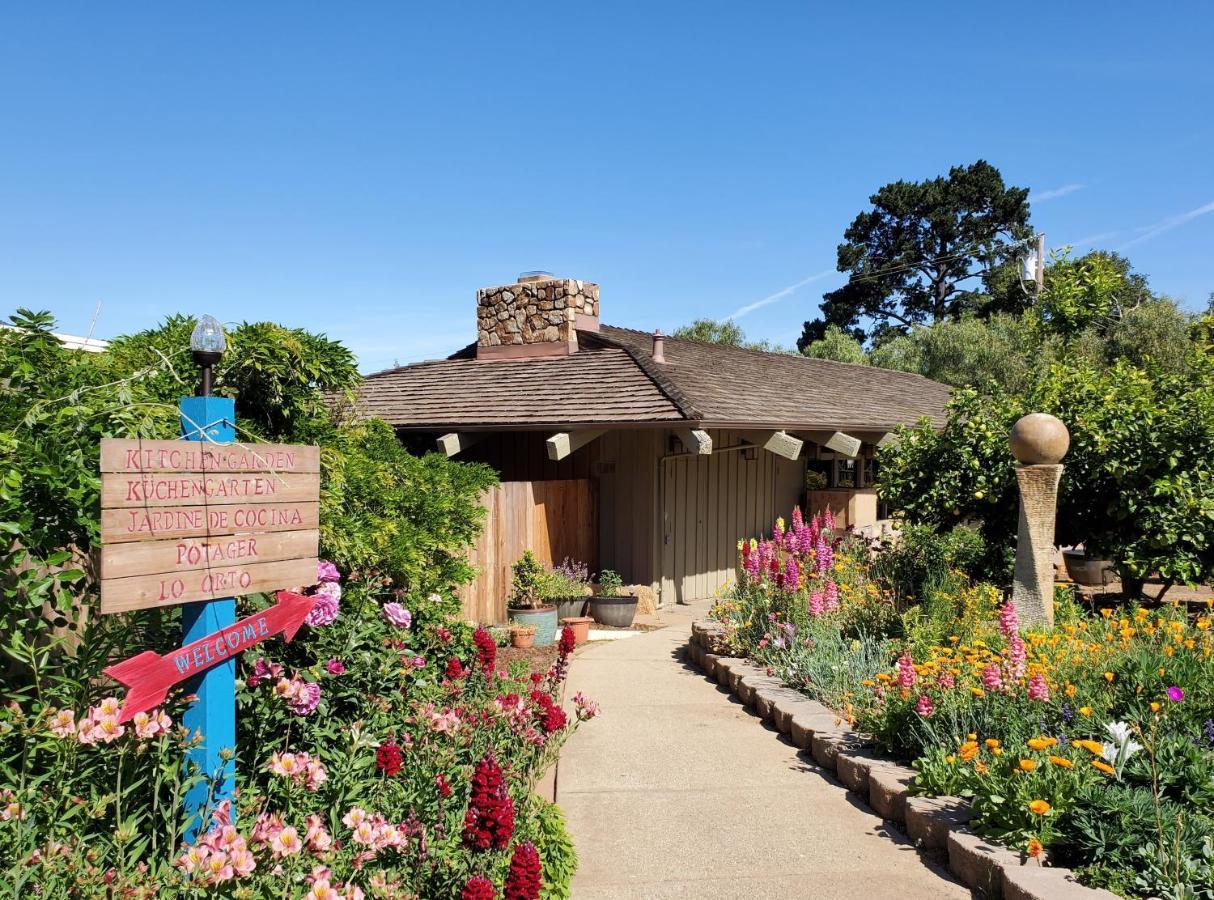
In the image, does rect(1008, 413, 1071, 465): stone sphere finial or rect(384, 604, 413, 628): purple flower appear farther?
rect(1008, 413, 1071, 465): stone sphere finial

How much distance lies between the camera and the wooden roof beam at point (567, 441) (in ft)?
36.1

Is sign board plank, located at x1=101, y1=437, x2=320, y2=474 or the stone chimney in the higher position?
the stone chimney

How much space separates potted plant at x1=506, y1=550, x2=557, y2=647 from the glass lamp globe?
21.5 ft

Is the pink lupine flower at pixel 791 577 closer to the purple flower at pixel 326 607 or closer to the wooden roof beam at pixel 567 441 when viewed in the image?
the wooden roof beam at pixel 567 441

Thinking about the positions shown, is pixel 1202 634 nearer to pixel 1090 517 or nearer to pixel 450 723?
pixel 1090 517

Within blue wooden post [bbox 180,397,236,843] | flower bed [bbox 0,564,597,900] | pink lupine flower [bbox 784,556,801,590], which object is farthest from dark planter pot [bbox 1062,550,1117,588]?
blue wooden post [bbox 180,397,236,843]

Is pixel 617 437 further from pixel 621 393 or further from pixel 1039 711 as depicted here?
pixel 1039 711

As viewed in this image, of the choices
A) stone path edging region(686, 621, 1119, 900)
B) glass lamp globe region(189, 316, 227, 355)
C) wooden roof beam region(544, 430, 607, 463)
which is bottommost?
stone path edging region(686, 621, 1119, 900)

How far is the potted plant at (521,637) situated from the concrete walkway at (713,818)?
6.77ft

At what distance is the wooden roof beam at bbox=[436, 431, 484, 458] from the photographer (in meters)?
12.4

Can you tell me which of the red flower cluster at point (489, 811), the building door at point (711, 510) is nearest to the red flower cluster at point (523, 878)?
the red flower cluster at point (489, 811)

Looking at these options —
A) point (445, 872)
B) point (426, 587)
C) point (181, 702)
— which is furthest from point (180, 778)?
point (426, 587)

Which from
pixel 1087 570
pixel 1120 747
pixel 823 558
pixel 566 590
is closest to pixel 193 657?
pixel 1120 747

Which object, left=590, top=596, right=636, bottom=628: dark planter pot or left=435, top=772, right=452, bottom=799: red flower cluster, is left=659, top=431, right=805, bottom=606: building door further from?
left=435, top=772, right=452, bottom=799: red flower cluster
